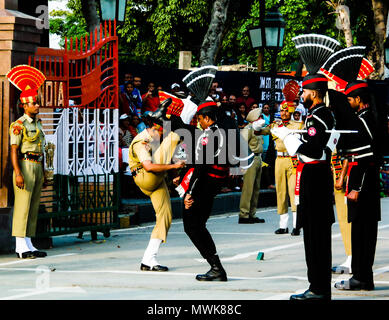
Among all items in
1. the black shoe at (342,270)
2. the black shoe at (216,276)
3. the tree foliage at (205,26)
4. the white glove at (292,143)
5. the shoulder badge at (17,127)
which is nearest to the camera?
the white glove at (292,143)

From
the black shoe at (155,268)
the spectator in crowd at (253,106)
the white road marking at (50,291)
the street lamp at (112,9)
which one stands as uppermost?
the street lamp at (112,9)

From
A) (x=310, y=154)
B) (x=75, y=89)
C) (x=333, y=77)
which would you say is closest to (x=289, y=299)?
(x=310, y=154)

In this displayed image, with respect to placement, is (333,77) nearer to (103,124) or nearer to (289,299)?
(289,299)

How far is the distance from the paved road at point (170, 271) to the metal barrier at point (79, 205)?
0.28 m

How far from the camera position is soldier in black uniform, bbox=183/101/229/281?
31.0 ft

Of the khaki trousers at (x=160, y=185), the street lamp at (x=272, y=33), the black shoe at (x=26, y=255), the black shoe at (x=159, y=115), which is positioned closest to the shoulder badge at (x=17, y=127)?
the black shoe at (x=26, y=255)

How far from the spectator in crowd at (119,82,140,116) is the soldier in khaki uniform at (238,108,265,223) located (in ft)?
7.34

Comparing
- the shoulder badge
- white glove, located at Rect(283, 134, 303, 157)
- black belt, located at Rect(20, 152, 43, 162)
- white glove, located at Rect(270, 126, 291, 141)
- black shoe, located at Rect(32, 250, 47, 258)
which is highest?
the shoulder badge

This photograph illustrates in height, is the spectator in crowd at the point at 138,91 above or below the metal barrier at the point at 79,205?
above

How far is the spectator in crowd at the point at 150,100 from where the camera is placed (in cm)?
1709

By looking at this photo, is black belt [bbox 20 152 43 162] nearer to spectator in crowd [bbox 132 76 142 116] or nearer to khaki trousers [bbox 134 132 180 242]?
khaki trousers [bbox 134 132 180 242]

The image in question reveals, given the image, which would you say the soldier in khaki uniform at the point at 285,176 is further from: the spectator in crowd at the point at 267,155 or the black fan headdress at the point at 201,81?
the spectator in crowd at the point at 267,155

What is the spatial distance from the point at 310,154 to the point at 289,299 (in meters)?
1.39

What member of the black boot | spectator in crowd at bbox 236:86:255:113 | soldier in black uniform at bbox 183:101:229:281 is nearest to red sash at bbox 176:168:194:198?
soldier in black uniform at bbox 183:101:229:281
